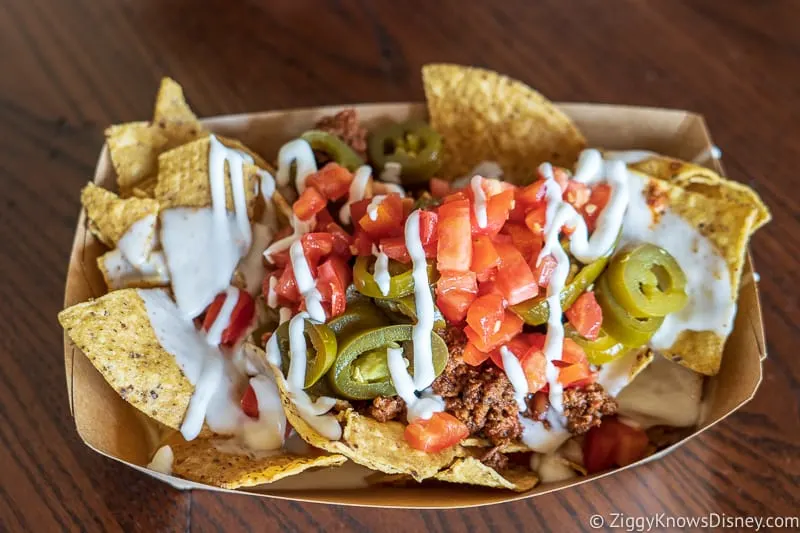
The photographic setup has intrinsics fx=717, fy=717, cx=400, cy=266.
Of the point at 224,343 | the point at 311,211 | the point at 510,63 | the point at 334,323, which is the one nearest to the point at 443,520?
the point at 334,323

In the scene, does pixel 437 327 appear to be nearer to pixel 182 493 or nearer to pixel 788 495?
pixel 182 493

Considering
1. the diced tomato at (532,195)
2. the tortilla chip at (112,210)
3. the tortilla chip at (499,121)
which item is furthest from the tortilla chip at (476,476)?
the tortilla chip at (112,210)

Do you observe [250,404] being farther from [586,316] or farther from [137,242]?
[586,316]

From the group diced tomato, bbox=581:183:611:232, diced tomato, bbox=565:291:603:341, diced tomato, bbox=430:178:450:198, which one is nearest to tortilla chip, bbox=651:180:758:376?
→ diced tomato, bbox=581:183:611:232

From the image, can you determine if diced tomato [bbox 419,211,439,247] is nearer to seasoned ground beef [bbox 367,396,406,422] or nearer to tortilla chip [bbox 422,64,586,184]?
seasoned ground beef [bbox 367,396,406,422]

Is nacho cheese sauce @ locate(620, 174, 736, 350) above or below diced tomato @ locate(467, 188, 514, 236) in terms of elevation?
below

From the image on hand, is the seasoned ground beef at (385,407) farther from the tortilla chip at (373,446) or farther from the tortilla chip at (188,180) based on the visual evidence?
the tortilla chip at (188,180)

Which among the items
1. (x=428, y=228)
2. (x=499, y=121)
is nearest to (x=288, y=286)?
(x=428, y=228)
